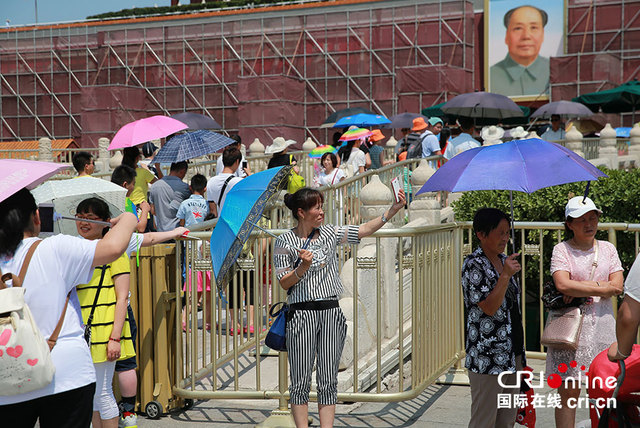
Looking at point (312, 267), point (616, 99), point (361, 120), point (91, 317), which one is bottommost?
point (91, 317)

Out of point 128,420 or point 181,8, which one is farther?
point 181,8

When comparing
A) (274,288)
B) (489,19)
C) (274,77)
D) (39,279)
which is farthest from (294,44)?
(39,279)

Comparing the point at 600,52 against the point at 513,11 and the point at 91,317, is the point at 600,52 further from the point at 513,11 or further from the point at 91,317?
the point at 91,317

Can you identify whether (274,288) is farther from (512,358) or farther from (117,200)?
(512,358)

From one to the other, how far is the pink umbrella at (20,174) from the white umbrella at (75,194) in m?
0.95

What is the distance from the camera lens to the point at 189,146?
9188 mm

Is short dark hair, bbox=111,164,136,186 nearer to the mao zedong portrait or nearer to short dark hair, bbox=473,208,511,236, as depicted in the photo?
short dark hair, bbox=473,208,511,236

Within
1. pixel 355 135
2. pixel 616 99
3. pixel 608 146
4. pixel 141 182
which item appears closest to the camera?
pixel 141 182

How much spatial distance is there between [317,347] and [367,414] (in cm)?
146

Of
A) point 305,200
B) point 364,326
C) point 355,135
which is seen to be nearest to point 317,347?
point 305,200

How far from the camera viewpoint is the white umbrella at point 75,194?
468cm

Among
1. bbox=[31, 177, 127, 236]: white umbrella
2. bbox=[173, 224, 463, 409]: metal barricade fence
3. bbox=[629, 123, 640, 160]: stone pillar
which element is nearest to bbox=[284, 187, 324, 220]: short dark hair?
bbox=[173, 224, 463, 409]: metal barricade fence

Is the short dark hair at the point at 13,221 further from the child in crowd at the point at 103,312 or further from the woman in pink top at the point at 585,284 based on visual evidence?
the woman in pink top at the point at 585,284

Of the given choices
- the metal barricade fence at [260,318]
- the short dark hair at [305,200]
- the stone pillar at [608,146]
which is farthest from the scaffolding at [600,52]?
the short dark hair at [305,200]
